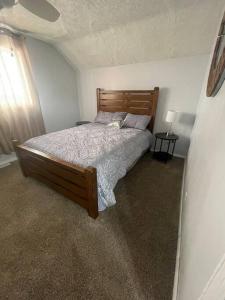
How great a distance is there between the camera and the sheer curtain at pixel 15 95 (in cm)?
239

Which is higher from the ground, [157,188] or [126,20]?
[126,20]

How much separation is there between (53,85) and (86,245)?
3357 mm

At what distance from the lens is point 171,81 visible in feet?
8.91

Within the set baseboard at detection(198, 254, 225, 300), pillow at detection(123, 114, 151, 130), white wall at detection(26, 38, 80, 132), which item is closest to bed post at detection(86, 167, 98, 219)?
baseboard at detection(198, 254, 225, 300)

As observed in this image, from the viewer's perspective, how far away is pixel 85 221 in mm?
1566

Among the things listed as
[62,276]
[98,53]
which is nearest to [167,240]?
[62,276]

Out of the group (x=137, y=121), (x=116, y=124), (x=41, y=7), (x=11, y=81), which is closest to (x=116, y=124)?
(x=116, y=124)

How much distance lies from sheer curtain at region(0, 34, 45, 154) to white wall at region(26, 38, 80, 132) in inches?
10.2

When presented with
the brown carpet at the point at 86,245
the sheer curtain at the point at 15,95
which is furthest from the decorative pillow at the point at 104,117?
the brown carpet at the point at 86,245

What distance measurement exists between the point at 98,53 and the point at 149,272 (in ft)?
11.9

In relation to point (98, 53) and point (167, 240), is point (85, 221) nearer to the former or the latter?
point (167, 240)

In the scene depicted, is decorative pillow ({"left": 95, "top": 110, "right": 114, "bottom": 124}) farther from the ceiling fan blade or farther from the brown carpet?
the ceiling fan blade

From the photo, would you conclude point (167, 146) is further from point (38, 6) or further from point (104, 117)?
point (38, 6)

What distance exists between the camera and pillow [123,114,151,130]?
2848mm
